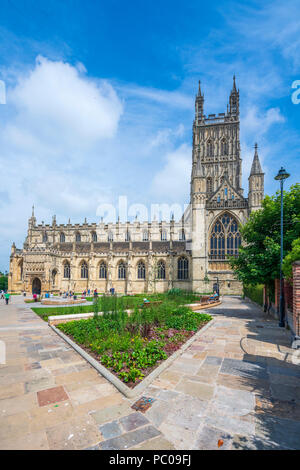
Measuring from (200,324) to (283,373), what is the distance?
5.33 m

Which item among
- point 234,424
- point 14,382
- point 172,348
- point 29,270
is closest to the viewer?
point 234,424

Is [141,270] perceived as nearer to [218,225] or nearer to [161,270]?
[161,270]

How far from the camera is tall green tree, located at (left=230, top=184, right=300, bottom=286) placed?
503 inches

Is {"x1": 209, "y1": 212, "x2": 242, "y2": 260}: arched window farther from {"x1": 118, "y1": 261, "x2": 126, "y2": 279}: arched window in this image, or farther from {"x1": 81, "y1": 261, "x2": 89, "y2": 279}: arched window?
{"x1": 81, "y1": 261, "x2": 89, "y2": 279}: arched window

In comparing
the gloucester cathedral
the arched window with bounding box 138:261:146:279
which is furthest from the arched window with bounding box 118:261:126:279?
the arched window with bounding box 138:261:146:279

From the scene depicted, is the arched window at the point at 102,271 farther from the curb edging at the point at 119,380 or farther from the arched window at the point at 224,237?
the curb edging at the point at 119,380

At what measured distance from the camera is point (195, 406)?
3756 millimetres

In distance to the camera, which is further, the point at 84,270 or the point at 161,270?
the point at 84,270

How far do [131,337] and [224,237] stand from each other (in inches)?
1109

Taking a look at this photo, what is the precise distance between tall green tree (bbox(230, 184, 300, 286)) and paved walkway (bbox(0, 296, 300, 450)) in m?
7.16

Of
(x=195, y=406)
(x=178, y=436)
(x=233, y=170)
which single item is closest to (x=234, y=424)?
(x=195, y=406)

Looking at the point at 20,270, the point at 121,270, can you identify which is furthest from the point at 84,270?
the point at 20,270

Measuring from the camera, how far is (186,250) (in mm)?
35562
